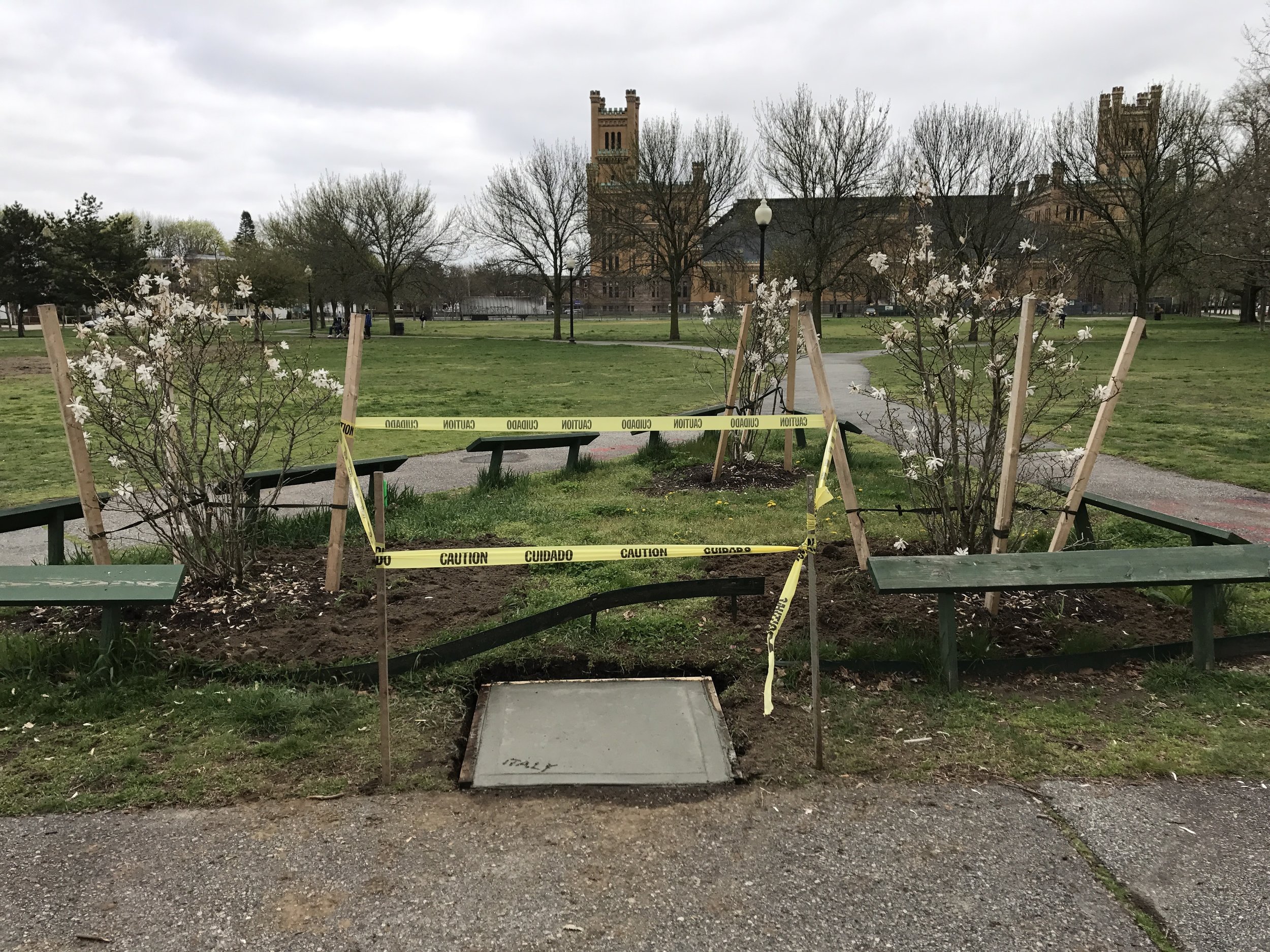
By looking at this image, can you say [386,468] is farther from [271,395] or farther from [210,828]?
[210,828]

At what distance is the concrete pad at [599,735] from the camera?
131 inches

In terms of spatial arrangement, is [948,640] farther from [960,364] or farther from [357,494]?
[357,494]

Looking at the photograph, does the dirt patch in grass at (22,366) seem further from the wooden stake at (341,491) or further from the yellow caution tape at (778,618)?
the yellow caution tape at (778,618)

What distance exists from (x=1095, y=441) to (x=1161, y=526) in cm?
105

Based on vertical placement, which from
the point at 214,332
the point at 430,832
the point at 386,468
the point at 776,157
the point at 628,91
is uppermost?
the point at 628,91

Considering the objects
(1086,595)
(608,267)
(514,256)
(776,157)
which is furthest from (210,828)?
(608,267)

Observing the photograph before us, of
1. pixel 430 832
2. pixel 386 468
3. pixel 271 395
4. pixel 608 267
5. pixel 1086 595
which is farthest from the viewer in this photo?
pixel 608 267

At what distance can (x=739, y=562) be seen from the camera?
601cm

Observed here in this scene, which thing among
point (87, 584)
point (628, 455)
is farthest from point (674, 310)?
point (87, 584)

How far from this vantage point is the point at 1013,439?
4535 mm

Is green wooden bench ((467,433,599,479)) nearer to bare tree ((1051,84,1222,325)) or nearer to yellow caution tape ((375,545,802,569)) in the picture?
yellow caution tape ((375,545,802,569))

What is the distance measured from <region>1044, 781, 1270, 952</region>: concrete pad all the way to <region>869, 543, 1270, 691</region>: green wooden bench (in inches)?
37.7

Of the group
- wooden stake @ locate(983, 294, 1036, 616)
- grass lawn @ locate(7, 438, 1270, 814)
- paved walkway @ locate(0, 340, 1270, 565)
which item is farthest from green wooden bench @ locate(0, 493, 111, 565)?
wooden stake @ locate(983, 294, 1036, 616)

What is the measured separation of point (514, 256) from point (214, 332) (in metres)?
45.6
